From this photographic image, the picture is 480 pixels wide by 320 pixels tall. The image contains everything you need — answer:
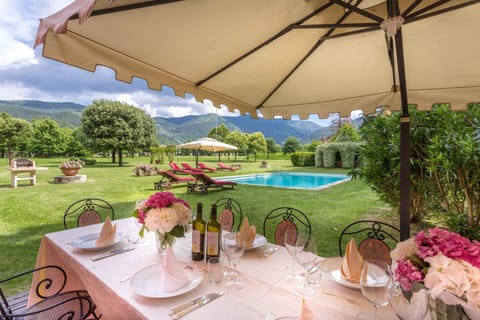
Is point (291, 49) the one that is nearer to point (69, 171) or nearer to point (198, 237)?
point (198, 237)

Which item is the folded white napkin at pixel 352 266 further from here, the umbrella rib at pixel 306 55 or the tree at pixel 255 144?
the tree at pixel 255 144

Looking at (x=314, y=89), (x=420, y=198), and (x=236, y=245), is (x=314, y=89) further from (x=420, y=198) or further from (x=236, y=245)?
(x=420, y=198)

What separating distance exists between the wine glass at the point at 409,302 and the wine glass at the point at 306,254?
0.42m

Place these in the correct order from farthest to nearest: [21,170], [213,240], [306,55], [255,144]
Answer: [255,144] → [21,170] → [306,55] → [213,240]

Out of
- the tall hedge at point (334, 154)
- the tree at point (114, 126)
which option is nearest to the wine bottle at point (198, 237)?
the tall hedge at point (334, 154)

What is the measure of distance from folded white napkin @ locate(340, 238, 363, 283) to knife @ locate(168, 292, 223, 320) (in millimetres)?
658

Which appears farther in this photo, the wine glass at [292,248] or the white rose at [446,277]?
the wine glass at [292,248]

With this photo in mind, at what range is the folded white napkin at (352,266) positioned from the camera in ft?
4.12

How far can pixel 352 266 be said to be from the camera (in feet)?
4.21

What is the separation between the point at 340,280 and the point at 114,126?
21.0m

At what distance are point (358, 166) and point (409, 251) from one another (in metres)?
4.32

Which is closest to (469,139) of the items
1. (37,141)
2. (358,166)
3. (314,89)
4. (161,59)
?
(358,166)

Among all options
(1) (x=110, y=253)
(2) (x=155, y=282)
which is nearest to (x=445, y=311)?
(2) (x=155, y=282)

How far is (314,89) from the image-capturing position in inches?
98.5
